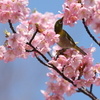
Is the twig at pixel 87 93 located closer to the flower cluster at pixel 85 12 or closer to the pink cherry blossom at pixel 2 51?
the flower cluster at pixel 85 12

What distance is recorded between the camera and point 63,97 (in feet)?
7.87

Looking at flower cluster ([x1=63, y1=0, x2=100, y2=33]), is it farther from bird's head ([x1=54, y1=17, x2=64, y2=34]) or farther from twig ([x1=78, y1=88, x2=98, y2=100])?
twig ([x1=78, y1=88, x2=98, y2=100])

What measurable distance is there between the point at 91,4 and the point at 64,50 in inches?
14.1

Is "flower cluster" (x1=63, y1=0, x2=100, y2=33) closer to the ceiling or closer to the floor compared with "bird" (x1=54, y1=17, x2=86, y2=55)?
closer to the ceiling

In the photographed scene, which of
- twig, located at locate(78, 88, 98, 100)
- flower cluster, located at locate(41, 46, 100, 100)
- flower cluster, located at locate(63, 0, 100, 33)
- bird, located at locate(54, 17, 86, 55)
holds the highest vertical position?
flower cluster, located at locate(63, 0, 100, 33)

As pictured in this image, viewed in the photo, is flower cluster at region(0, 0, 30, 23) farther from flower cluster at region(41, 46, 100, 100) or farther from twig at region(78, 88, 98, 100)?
twig at region(78, 88, 98, 100)

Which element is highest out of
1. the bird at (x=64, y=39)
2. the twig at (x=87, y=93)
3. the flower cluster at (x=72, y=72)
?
the bird at (x=64, y=39)

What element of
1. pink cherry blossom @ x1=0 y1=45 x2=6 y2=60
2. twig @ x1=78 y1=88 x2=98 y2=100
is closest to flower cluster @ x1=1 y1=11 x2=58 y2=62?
pink cherry blossom @ x1=0 y1=45 x2=6 y2=60

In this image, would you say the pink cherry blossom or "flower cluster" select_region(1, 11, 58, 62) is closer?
"flower cluster" select_region(1, 11, 58, 62)

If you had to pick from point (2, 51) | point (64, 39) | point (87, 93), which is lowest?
point (87, 93)

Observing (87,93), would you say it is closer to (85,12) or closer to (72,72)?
(72,72)

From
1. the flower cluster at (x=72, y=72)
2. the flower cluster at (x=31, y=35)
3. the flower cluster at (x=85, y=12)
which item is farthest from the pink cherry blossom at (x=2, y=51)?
the flower cluster at (x=85, y=12)

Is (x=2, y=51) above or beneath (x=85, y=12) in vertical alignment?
beneath

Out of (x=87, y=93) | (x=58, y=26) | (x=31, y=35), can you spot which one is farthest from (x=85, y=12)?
(x=87, y=93)
